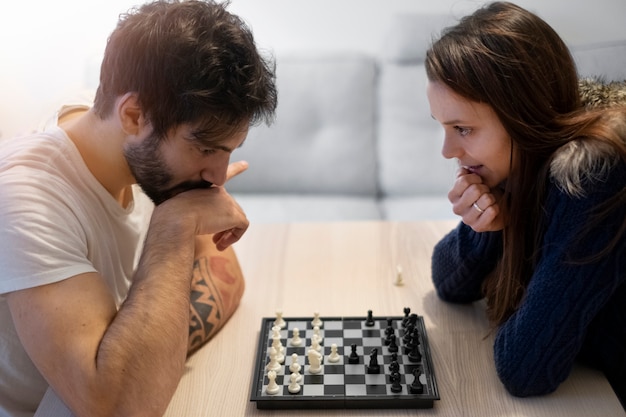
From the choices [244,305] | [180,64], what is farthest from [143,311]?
[180,64]

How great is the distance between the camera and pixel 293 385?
4.19 ft

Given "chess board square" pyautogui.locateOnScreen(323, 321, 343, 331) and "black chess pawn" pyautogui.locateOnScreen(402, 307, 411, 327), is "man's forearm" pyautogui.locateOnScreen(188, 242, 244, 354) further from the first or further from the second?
"black chess pawn" pyautogui.locateOnScreen(402, 307, 411, 327)

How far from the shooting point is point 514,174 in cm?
141

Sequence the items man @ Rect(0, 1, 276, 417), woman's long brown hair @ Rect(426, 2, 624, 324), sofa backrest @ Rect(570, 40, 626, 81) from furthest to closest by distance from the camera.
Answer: sofa backrest @ Rect(570, 40, 626, 81) → woman's long brown hair @ Rect(426, 2, 624, 324) → man @ Rect(0, 1, 276, 417)

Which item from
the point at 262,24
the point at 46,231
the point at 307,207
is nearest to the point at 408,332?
the point at 46,231

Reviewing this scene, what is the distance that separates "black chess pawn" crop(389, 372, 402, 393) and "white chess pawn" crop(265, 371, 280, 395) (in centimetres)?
21

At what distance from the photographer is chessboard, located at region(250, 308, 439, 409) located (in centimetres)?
125

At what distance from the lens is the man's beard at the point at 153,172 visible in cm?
144

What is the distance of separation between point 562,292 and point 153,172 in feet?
2.83

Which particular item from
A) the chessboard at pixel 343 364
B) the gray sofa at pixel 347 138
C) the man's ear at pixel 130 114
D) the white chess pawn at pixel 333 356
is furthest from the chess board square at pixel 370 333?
the gray sofa at pixel 347 138

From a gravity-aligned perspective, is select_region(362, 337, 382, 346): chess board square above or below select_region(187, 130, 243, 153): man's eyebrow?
below

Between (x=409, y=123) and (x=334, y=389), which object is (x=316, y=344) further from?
(x=409, y=123)

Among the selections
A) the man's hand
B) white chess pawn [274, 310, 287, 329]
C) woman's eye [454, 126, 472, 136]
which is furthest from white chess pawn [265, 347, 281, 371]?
woman's eye [454, 126, 472, 136]

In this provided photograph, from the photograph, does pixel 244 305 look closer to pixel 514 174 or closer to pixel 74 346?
pixel 74 346
